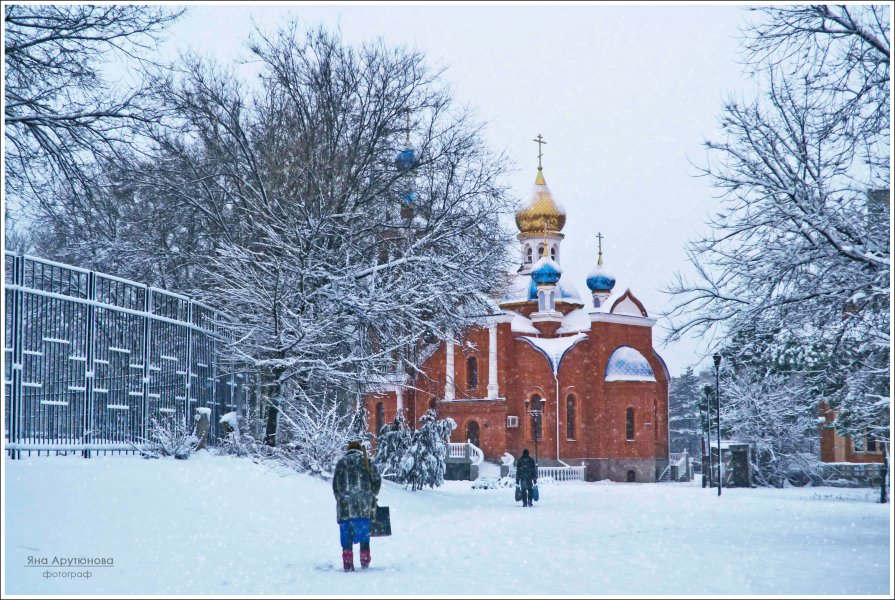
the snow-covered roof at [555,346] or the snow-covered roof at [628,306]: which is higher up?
the snow-covered roof at [628,306]

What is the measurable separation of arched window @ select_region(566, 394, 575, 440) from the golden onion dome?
462 inches

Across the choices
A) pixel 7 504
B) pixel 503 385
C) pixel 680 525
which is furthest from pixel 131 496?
pixel 503 385

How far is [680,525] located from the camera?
1825 cm

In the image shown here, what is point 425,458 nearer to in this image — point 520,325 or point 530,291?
point 520,325

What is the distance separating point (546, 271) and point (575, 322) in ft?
10.2

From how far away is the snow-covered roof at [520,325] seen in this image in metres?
52.4

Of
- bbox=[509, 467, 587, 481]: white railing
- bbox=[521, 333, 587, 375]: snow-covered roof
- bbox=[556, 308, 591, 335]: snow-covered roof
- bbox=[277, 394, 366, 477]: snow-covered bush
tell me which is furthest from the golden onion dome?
bbox=[277, 394, 366, 477]: snow-covered bush

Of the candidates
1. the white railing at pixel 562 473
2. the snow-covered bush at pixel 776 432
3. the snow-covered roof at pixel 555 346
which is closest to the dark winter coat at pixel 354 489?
the snow-covered bush at pixel 776 432

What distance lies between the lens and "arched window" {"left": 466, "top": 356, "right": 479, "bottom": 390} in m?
51.9

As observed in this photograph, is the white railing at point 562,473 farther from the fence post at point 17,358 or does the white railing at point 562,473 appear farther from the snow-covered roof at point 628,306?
the fence post at point 17,358

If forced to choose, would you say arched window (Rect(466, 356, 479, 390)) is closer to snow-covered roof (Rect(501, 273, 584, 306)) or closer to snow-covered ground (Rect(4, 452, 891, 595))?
snow-covered roof (Rect(501, 273, 584, 306))

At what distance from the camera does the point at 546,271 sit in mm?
53438

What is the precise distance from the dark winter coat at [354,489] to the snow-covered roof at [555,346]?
39.5m

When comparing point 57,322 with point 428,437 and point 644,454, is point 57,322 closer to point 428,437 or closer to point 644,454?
point 428,437
